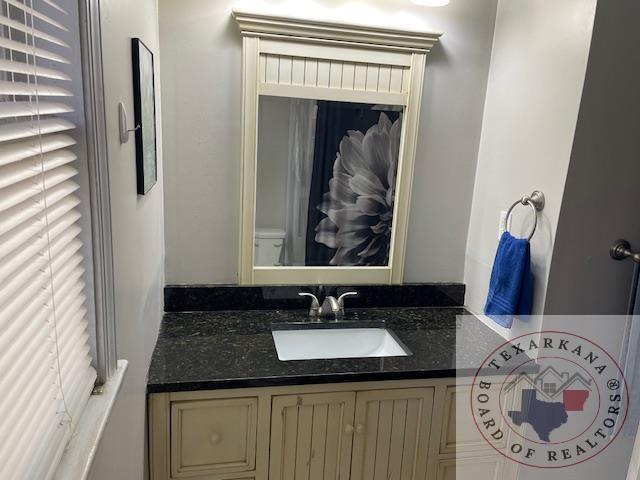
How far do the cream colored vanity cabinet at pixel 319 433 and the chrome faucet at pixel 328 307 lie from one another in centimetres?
42

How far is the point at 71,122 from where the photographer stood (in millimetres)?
823

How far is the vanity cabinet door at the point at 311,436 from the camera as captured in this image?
154cm

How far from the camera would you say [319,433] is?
1.58 m

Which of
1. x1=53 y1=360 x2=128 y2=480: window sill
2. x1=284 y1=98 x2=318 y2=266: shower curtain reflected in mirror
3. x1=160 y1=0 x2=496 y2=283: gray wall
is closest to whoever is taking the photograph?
x1=53 y1=360 x2=128 y2=480: window sill

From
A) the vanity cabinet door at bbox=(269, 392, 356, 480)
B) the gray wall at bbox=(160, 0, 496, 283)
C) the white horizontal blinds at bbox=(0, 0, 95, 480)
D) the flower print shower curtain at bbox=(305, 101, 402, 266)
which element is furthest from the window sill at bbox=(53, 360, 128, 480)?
the flower print shower curtain at bbox=(305, 101, 402, 266)

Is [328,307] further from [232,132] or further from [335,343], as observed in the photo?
[232,132]

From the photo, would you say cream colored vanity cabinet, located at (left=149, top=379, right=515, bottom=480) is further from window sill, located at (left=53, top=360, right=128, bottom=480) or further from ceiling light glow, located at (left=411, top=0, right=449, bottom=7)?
ceiling light glow, located at (left=411, top=0, right=449, bottom=7)

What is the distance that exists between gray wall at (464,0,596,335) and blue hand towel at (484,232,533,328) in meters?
0.04

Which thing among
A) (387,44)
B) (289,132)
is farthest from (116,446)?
→ (387,44)

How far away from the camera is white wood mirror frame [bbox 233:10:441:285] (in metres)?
1.78

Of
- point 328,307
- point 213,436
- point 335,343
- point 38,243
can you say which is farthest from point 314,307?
point 38,243

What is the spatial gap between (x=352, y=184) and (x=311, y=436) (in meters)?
0.97

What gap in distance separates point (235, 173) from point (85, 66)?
1075mm

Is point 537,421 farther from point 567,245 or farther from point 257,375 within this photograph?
point 257,375
